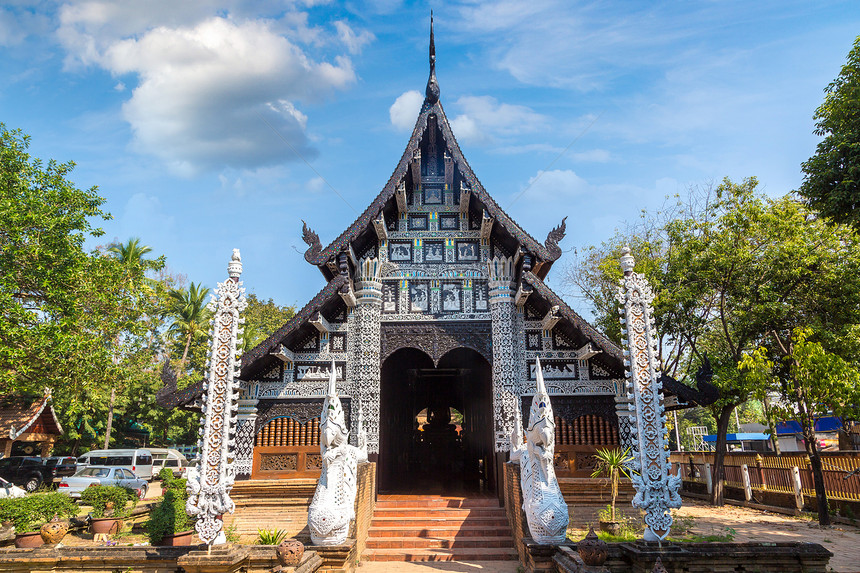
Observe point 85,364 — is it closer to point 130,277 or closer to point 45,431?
point 130,277

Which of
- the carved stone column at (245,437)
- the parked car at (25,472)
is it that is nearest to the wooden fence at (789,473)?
the carved stone column at (245,437)

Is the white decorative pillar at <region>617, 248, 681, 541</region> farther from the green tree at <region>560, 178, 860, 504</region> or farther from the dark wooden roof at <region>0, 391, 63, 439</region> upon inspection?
the dark wooden roof at <region>0, 391, 63, 439</region>

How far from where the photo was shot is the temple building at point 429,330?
1052 centimetres

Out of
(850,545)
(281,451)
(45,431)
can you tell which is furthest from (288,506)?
(45,431)

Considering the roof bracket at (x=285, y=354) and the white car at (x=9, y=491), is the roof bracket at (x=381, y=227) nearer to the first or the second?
the roof bracket at (x=285, y=354)

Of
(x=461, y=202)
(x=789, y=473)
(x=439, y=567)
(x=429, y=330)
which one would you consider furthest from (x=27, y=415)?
(x=789, y=473)

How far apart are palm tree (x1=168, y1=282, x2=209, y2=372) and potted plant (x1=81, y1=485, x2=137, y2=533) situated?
1949 cm

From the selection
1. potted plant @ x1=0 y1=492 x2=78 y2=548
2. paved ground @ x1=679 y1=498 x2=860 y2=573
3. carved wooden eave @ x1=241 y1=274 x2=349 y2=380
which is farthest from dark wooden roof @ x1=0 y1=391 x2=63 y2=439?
paved ground @ x1=679 y1=498 x2=860 y2=573

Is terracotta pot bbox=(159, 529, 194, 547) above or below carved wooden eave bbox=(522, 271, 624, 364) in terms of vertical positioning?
below

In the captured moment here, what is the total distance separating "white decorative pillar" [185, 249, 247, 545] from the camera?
242 inches

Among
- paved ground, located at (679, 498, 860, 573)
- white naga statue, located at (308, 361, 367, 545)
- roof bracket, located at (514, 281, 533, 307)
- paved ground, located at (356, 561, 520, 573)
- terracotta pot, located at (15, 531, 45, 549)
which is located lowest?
paved ground, located at (679, 498, 860, 573)

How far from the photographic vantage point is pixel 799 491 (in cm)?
1316

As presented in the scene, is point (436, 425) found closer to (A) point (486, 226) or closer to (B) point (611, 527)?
(A) point (486, 226)

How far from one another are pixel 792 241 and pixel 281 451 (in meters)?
13.2
